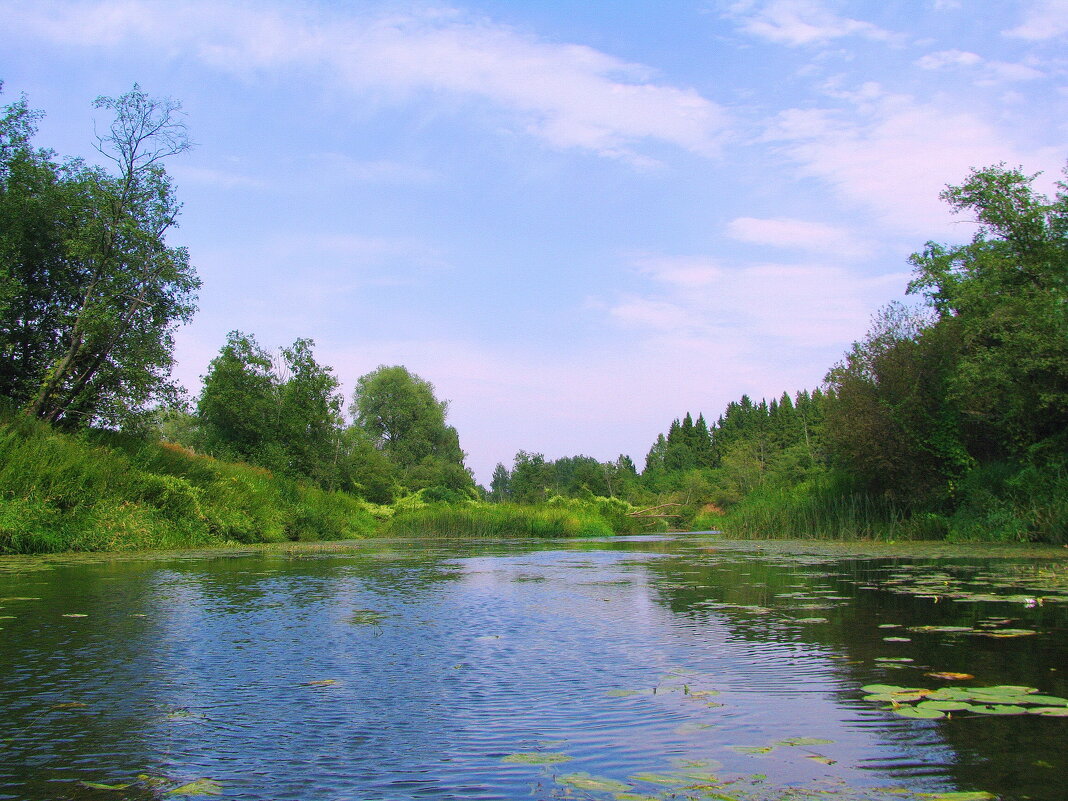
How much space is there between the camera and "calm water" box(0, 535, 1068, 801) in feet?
6.93

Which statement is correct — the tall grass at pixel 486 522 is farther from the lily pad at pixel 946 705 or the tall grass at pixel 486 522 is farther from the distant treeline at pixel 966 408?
the lily pad at pixel 946 705

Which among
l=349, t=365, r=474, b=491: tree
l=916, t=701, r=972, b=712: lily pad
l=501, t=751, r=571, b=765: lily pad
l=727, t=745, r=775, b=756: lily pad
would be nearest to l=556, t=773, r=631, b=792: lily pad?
l=501, t=751, r=571, b=765: lily pad

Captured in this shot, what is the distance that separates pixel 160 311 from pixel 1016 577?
20317mm

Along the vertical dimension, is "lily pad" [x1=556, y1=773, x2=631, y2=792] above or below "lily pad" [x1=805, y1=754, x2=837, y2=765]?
above

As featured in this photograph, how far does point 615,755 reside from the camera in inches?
92.4

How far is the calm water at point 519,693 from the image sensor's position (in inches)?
83.2

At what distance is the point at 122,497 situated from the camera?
14.6m

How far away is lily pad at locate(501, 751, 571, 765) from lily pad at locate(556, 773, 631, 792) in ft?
0.43

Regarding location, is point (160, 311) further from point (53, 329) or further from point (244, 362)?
point (244, 362)

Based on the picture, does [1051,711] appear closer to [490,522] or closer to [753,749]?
[753,749]

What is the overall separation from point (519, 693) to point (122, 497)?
1409 centimetres

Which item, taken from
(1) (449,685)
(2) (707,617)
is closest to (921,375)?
(2) (707,617)

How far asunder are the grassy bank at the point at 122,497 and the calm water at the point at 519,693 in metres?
6.33

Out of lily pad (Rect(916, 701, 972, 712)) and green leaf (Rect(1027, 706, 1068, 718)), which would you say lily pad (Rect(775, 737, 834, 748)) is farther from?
green leaf (Rect(1027, 706, 1068, 718))
